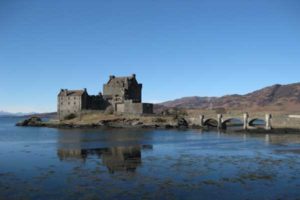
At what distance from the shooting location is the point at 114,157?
41.5 metres

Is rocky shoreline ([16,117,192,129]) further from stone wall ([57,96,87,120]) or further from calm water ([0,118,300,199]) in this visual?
calm water ([0,118,300,199])

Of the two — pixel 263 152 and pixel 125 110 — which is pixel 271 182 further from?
pixel 125 110

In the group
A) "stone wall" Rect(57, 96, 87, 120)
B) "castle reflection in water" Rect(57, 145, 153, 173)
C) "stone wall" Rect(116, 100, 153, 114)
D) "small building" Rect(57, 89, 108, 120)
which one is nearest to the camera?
"castle reflection in water" Rect(57, 145, 153, 173)

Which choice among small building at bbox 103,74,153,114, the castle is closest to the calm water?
small building at bbox 103,74,153,114

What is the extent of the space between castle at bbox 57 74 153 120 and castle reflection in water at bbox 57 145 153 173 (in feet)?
239

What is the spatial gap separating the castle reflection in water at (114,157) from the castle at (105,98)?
72.7 m

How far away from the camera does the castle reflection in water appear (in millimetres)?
34844

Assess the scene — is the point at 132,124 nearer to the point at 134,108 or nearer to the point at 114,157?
the point at 134,108

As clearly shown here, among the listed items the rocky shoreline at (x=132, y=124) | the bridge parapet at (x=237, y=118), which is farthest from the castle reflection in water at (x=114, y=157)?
the rocky shoreline at (x=132, y=124)

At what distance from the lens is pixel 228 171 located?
32.8 meters

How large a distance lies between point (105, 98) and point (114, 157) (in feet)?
290

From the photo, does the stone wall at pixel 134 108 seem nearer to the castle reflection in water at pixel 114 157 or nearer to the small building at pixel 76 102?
the small building at pixel 76 102

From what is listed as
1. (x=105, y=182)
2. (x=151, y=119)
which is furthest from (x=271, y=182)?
(x=151, y=119)

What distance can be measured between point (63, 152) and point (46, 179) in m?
18.4
